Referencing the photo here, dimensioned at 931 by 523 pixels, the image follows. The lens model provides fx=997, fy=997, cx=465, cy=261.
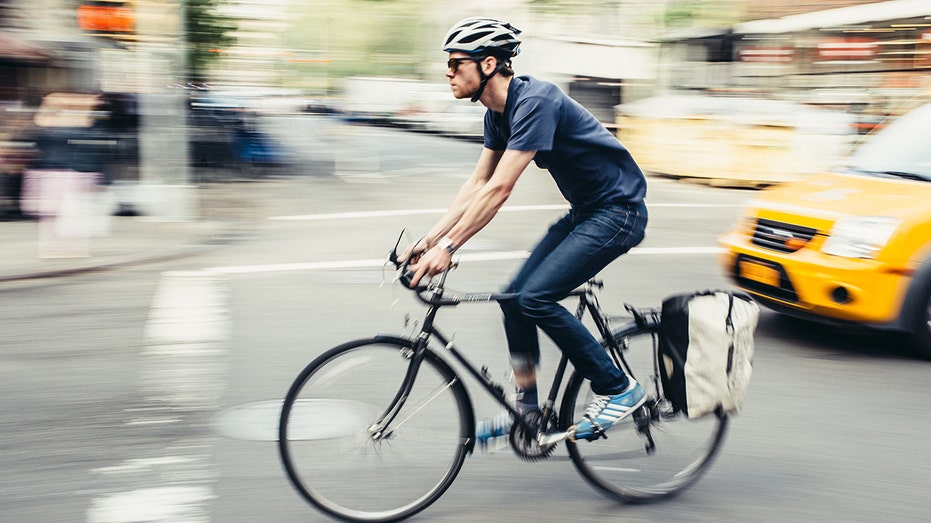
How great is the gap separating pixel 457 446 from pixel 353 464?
0.41 metres

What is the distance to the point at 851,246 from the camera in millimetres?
6270

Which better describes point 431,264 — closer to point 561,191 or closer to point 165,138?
point 561,191

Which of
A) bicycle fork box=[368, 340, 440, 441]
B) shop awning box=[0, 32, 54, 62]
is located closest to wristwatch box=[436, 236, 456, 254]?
bicycle fork box=[368, 340, 440, 441]

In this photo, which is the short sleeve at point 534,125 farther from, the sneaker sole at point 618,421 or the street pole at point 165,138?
the street pole at point 165,138

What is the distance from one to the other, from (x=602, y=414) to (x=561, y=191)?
90 cm

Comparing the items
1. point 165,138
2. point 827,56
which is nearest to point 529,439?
point 165,138

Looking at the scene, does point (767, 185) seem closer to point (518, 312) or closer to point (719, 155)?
point (719, 155)

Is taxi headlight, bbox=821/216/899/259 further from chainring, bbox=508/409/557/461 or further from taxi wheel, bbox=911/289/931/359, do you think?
chainring, bbox=508/409/557/461

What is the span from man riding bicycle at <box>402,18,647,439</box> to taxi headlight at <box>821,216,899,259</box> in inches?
111

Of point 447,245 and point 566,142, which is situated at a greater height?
point 566,142

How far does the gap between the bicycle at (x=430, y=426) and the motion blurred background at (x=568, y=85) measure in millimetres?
5116

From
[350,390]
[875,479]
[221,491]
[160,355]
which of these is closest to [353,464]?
[350,390]

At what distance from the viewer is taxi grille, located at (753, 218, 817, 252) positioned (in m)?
6.54

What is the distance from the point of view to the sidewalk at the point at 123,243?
9.36m
